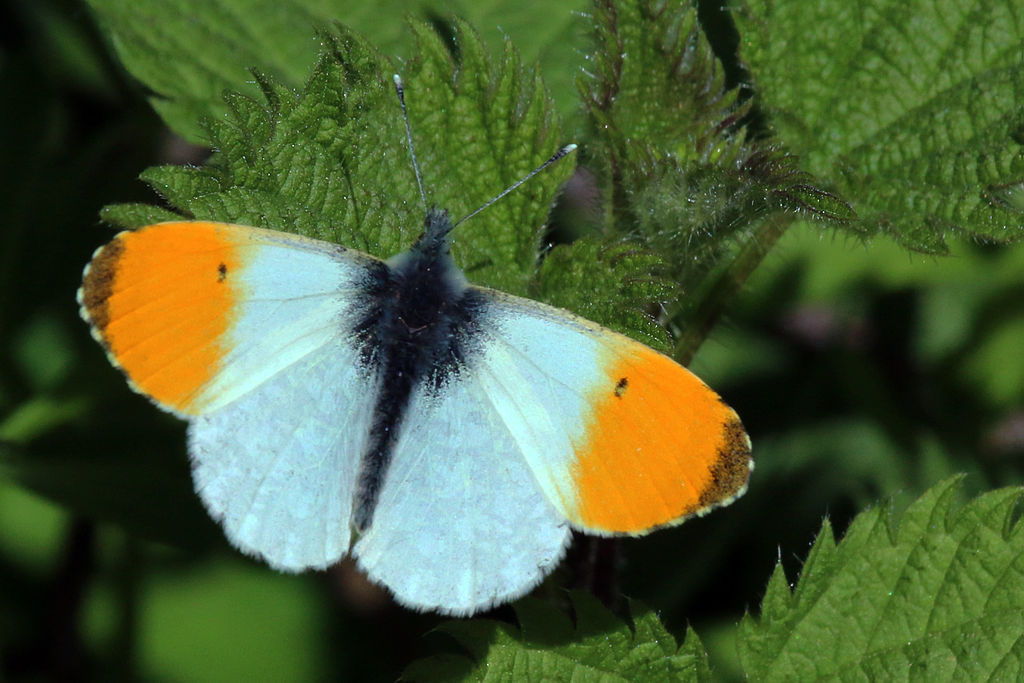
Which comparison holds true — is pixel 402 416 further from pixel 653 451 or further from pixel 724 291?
pixel 724 291

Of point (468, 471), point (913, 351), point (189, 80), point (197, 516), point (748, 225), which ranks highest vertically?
point (189, 80)

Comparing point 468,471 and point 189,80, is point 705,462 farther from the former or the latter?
point 189,80

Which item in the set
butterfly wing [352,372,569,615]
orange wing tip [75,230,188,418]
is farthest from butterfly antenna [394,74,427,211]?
orange wing tip [75,230,188,418]

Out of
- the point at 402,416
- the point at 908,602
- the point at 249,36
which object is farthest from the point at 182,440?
the point at 908,602

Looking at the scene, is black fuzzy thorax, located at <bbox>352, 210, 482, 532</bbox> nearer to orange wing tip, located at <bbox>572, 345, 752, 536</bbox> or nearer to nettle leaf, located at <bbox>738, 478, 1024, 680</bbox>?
orange wing tip, located at <bbox>572, 345, 752, 536</bbox>

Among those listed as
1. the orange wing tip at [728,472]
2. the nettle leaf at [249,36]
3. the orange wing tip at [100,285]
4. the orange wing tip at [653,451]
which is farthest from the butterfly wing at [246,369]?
the nettle leaf at [249,36]

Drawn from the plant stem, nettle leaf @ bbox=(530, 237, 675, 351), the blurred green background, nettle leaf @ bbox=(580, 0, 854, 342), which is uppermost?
nettle leaf @ bbox=(580, 0, 854, 342)

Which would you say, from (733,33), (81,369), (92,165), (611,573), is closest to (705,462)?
(611,573)

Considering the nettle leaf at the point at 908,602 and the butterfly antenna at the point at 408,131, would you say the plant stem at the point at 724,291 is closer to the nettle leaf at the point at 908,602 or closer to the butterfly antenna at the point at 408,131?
the nettle leaf at the point at 908,602
